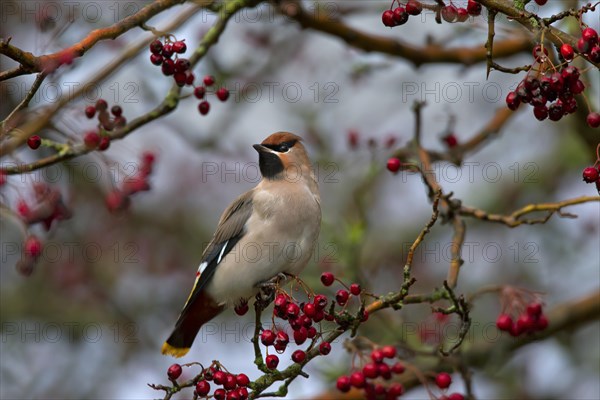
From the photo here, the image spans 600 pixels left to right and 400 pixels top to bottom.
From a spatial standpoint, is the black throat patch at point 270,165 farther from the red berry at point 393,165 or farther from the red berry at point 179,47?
the red berry at point 179,47

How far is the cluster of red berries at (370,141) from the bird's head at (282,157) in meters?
0.43

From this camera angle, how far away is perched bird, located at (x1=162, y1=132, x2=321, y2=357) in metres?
3.88

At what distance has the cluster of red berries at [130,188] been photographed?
3.74 metres

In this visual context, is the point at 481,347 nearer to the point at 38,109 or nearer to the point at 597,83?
the point at 597,83

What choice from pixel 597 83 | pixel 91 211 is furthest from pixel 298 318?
pixel 91 211

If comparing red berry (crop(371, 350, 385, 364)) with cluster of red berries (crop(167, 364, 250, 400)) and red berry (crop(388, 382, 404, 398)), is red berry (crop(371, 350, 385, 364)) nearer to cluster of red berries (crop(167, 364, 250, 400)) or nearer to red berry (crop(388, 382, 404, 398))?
red berry (crop(388, 382, 404, 398))

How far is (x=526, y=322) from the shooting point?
3.50 m

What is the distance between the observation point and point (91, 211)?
6.92 metres

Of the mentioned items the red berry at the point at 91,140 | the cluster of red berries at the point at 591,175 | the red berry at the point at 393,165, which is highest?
the red berry at the point at 393,165

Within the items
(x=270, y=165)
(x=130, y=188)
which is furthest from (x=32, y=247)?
(x=270, y=165)

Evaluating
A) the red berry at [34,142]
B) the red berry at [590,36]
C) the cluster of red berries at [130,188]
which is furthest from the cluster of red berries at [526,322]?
the red berry at [34,142]

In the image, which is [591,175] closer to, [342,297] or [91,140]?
[342,297]

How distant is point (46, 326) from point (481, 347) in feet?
10.6

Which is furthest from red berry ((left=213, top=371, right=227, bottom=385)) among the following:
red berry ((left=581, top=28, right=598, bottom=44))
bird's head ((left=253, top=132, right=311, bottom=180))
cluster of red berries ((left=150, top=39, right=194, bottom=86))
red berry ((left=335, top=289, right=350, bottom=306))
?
bird's head ((left=253, top=132, right=311, bottom=180))
